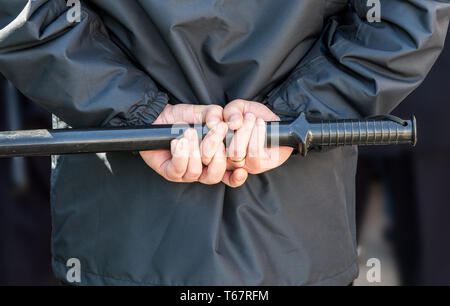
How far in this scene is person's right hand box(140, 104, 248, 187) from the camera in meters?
1.06

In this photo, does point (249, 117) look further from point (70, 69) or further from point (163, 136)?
point (70, 69)

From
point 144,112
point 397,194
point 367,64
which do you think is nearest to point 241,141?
point 144,112

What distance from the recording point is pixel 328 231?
4.16ft

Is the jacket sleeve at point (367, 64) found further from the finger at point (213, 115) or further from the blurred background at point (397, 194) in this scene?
the blurred background at point (397, 194)

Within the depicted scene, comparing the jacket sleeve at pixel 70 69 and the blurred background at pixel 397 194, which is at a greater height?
the jacket sleeve at pixel 70 69

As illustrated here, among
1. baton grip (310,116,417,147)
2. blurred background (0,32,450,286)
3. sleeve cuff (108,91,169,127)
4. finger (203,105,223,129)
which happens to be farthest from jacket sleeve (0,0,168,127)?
blurred background (0,32,450,286)

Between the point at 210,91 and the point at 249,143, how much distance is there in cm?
20

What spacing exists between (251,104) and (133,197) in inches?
13.2

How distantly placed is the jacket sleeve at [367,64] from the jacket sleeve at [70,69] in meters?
0.31

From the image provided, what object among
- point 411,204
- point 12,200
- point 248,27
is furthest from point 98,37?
point 411,204

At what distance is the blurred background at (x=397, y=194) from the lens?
79.3 inches

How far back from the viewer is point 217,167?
Answer: 1073 mm

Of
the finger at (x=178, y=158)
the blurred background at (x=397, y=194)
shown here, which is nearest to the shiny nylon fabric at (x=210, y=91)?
the finger at (x=178, y=158)
